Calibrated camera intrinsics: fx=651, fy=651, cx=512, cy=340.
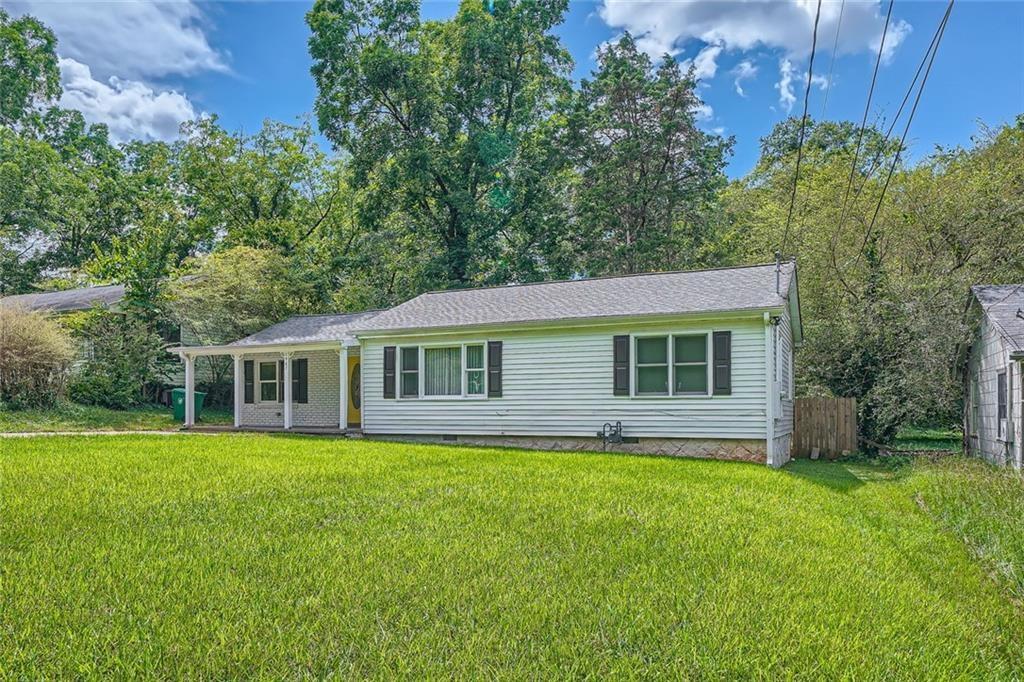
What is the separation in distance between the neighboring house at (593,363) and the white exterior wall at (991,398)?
3403mm

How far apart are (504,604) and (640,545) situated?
1.67 metres

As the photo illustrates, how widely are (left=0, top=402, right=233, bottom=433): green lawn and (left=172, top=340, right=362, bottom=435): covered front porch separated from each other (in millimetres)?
1038

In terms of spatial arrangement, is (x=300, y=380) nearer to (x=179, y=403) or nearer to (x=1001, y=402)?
(x=179, y=403)

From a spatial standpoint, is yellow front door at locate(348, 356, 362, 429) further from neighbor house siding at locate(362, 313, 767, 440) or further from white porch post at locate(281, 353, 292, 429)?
neighbor house siding at locate(362, 313, 767, 440)

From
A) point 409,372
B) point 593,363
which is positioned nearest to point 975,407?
point 593,363

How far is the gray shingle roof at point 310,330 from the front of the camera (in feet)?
50.7

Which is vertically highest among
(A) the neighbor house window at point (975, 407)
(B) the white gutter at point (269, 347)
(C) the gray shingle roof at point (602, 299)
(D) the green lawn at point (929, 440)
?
(C) the gray shingle roof at point (602, 299)

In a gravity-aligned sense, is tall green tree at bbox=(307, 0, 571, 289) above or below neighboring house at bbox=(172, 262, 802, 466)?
above

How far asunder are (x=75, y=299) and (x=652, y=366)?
21.7 meters

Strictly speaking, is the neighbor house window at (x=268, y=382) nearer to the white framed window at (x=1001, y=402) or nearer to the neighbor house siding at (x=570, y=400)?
the neighbor house siding at (x=570, y=400)

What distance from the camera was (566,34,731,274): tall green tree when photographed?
2373 cm

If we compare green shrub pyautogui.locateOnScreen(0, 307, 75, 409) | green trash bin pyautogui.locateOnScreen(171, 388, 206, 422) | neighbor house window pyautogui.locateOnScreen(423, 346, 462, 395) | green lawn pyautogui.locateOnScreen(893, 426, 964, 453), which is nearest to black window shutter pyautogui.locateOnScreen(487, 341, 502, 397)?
neighbor house window pyautogui.locateOnScreen(423, 346, 462, 395)

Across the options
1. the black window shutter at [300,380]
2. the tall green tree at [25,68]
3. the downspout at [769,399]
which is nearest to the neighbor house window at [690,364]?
the downspout at [769,399]

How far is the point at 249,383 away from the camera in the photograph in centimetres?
1886
